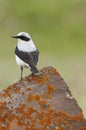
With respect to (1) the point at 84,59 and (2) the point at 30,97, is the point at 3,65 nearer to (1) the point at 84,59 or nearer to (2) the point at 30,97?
(1) the point at 84,59

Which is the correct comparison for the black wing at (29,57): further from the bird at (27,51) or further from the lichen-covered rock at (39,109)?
the lichen-covered rock at (39,109)

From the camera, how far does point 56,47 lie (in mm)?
39062

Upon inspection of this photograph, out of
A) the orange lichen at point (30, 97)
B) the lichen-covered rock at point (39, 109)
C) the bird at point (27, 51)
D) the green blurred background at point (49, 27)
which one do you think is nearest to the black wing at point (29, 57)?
the bird at point (27, 51)

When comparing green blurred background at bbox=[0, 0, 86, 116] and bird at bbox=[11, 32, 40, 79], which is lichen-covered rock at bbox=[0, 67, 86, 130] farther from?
green blurred background at bbox=[0, 0, 86, 116]

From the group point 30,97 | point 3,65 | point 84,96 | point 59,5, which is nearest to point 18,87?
point 30,97

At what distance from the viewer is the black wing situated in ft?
47.5

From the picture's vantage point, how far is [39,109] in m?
13.3

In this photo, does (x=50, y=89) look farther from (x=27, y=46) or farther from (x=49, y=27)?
(x=49, y=27)

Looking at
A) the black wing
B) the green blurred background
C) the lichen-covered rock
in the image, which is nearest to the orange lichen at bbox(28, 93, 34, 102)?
the lichen-covered rock

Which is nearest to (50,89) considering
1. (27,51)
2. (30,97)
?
(30,97)

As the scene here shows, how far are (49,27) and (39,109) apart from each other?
29.9m

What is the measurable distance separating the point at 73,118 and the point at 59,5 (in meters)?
31.9

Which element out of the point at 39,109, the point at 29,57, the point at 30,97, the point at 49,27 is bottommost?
the point at 49,27

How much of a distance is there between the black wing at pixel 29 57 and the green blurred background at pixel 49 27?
657 inches
